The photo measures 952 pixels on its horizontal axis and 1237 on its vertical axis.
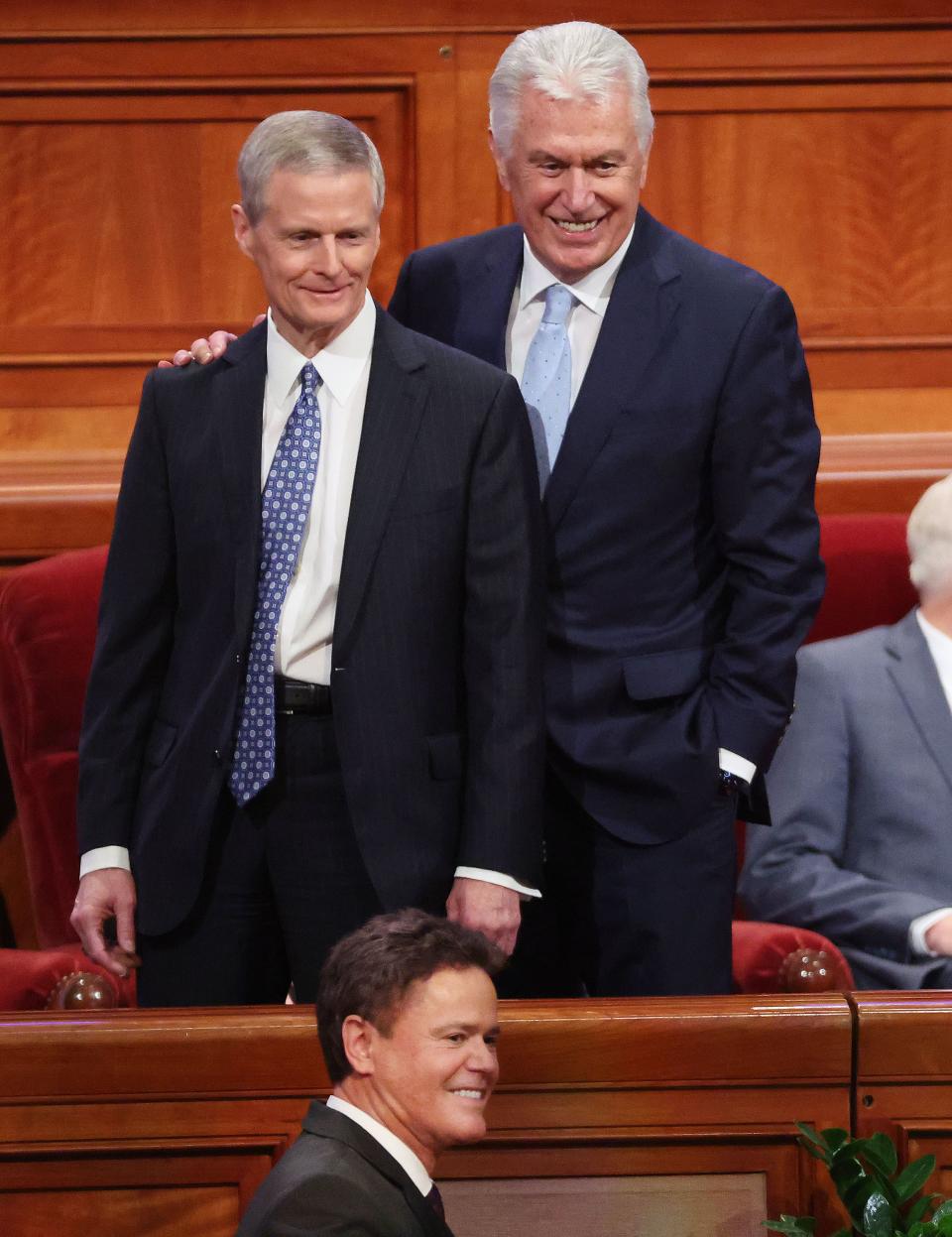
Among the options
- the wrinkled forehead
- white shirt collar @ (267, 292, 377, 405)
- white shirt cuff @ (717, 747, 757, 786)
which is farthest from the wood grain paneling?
the wrinkled forehead

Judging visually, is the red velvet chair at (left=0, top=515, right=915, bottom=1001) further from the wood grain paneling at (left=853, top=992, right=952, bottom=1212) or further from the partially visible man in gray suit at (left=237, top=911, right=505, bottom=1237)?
the wood grain paneling at (left=853, top=992, right=952, bottom=1212)

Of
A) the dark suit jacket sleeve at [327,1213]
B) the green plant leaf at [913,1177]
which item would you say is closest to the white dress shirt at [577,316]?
the green plant leaf at [913,1177]

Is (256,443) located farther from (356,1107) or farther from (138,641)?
(356,1107)

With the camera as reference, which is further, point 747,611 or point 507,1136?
point 747,611

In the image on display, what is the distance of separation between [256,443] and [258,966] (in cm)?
53

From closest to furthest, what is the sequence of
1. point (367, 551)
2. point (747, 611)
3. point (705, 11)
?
point (367, 551)
point (747, 611)
point (705, 11)

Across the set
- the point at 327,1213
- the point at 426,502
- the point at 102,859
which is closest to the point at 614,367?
the point at 426,502

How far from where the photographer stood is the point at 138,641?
1.90 meters

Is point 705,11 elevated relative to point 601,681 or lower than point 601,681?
elevated

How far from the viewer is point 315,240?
180cm

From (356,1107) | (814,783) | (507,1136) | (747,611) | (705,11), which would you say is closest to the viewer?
(356,1107)

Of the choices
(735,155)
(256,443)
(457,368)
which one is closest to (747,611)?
(457,368)

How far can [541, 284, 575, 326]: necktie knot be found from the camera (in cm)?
202

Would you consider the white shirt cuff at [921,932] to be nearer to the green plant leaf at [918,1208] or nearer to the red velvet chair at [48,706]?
the green plant leaf at [918,1208]
